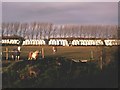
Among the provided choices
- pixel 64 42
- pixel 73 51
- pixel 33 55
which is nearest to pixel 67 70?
pixel 73 51

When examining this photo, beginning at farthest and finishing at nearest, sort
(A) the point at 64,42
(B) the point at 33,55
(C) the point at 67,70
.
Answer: (A) the point at 64,42 < (B) the point at 33,55 < (C) the point at 67,70

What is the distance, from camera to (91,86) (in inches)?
315

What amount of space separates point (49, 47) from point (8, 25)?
1691mm

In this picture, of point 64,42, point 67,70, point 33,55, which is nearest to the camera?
point 67,70

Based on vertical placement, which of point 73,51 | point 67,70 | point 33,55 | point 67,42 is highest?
point 67,42

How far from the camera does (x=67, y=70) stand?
810cm

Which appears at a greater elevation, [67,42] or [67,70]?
[67,42]

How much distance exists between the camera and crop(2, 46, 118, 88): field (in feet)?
26.1

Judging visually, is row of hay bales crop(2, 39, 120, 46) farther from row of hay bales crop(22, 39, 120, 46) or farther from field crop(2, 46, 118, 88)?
field crop(2, 46, 118, 88)

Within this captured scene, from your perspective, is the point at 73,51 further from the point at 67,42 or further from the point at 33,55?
the point at 33,55

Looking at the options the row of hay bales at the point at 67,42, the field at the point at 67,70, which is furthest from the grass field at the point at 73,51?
the row of hay bales at the point at 67,42

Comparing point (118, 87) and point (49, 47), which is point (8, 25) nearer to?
point (49, 47)

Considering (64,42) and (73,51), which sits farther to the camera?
(64,42)

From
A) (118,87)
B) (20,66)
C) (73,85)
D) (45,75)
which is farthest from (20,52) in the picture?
(118,87)
